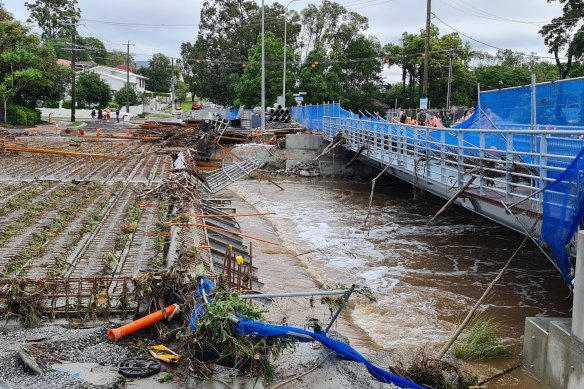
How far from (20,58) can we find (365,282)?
3915 centimetres

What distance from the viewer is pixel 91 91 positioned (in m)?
68.8

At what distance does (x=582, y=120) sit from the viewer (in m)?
11.8

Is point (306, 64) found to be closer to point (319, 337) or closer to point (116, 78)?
point (116, 78)

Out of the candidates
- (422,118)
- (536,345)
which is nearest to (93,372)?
(536,345)

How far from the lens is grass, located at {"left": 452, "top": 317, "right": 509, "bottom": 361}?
8352 mm

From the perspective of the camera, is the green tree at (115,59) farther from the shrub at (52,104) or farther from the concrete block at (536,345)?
the concrete block at (536,345)

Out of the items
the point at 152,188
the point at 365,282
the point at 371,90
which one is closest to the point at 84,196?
the point at 152,188

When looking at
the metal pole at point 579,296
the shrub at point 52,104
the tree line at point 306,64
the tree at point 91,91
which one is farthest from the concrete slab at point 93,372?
the tree at point 91,91

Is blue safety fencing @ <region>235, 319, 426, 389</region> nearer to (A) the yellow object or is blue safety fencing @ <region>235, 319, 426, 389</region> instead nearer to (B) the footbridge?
(A) the yellow object

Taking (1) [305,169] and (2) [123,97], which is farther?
(2) [123,97]

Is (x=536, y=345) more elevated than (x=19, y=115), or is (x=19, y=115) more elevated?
(x=19, y=115)

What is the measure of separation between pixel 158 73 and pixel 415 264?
9935 cm

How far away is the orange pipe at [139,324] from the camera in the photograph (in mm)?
6141

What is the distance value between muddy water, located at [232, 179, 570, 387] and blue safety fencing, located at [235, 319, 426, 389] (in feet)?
6.31
